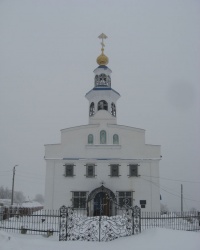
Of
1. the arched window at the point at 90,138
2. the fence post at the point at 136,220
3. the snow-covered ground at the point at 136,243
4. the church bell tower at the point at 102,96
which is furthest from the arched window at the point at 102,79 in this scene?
the snow-covered ground at the point at 136,243

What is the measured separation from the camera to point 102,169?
25.5m

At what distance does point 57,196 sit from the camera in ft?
82.5

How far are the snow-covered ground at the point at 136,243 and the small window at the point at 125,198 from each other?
39.2 ft

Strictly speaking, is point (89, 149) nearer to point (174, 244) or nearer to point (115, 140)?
point (115, 140)

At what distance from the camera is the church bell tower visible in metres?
29.1

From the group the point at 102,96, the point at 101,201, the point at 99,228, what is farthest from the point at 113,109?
the point at 99,228

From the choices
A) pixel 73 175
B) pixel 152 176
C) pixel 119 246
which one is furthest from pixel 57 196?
pixel 119 246

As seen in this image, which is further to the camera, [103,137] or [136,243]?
[103,137]

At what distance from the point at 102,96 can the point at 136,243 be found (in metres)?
19.4

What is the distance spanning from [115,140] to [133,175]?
11.2 feet

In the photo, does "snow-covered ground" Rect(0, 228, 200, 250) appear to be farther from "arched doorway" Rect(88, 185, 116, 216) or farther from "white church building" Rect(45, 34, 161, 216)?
"white church building" Rect(45, 34, 161, 216)

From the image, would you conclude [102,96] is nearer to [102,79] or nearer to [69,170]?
[102,79]

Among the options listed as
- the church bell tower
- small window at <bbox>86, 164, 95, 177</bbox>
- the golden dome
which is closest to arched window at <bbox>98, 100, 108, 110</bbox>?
the church bell tower

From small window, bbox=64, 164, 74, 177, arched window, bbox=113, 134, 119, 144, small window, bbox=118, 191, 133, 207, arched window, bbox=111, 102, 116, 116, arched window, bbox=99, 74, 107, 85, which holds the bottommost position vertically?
small window, bbox=118, 191, 133, 207
